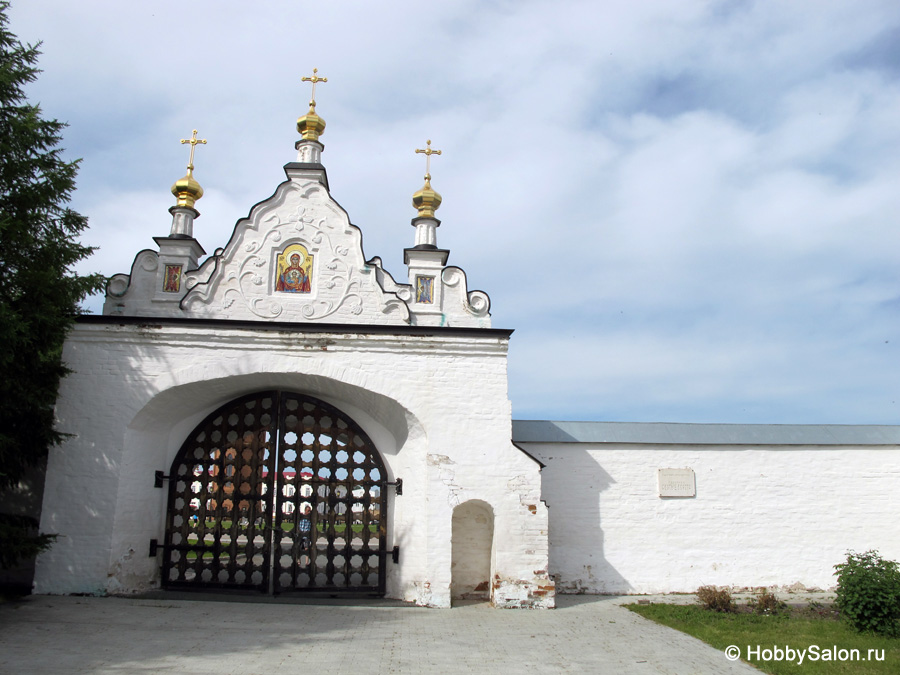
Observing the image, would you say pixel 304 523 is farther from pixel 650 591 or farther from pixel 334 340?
pixel 650 591

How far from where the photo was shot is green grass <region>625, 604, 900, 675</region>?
6.31 meters

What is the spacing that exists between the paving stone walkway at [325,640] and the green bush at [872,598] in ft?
6.29

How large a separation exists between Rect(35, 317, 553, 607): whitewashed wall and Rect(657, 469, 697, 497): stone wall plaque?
7.98 ft

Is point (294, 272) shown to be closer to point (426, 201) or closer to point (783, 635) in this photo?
point (426, 201)

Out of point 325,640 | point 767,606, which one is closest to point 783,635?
point 767,606

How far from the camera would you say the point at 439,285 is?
10.5 meters

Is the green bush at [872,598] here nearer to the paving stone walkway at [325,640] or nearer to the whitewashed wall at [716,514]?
the paving stone walkway at [325,640]

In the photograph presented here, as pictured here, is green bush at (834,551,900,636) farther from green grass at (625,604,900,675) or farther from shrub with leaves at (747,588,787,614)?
shrub with leaves at (747,588,787,614)

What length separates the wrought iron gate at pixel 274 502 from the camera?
1000 centimetres

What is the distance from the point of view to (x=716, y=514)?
1062cm

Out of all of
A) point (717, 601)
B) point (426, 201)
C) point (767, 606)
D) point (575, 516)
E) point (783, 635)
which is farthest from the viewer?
point (426, 201)

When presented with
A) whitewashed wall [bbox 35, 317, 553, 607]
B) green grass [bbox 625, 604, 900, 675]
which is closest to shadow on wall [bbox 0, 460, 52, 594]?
whitewashed wall [bbox 35, 317, 553, 607]

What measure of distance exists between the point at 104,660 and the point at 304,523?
4381 millimetres

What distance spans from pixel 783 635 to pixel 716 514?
321cm
